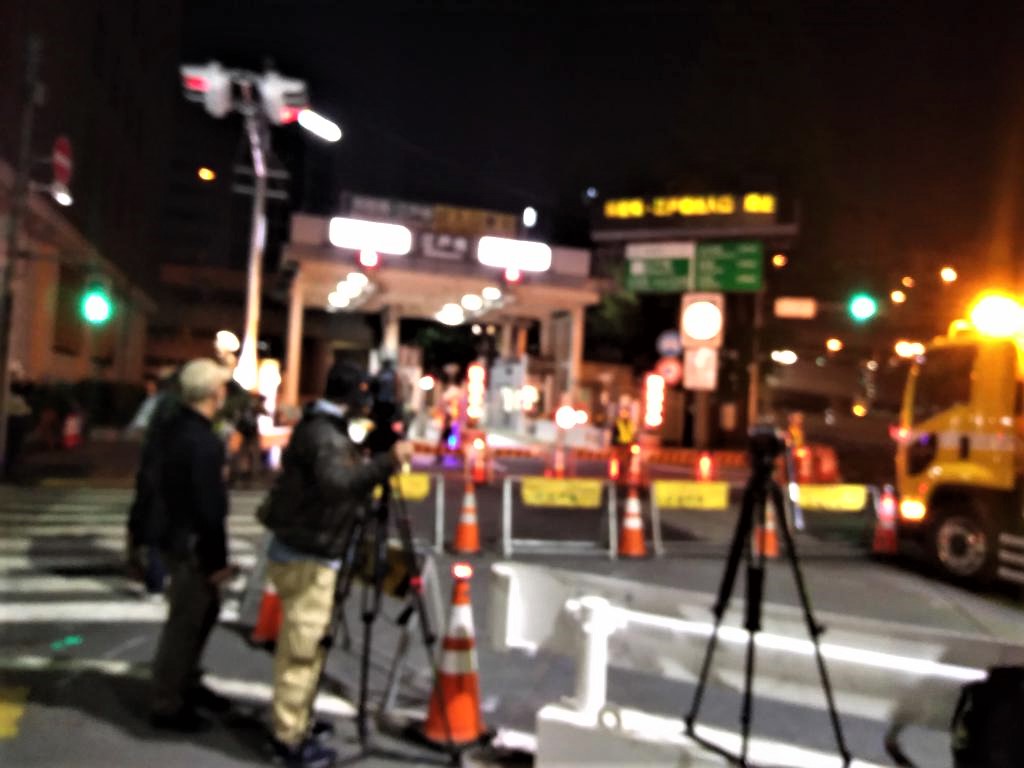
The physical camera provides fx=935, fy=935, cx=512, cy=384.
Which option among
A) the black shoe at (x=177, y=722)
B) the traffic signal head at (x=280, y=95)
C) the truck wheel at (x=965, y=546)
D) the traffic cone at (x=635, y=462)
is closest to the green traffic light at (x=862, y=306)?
the traffic cone at (x=635, y=462)

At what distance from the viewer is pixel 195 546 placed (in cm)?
493

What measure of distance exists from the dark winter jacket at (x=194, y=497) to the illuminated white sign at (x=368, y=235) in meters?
16.7

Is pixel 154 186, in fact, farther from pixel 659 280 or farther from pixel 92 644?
pixel 92 644

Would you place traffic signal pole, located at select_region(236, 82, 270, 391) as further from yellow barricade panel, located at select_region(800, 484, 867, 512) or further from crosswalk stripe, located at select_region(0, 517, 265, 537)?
yellow barricade panel, located at select_region(800, 484, 867, 512)

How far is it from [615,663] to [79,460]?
16.9 m

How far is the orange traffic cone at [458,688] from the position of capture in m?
4.77

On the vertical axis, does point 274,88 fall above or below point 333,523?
above

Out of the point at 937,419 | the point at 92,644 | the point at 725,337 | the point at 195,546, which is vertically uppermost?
the point at 725,337

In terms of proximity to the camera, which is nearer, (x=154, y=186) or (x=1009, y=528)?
(x=1009, y=528)

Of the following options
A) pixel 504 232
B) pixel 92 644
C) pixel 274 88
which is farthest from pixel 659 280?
pixel 92 644

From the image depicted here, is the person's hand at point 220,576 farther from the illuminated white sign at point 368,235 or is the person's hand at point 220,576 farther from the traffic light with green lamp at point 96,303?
the illuminated white sign at point 368,235

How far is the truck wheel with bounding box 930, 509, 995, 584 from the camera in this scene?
9734 millimetres

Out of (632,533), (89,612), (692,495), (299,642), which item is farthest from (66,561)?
(692,495)

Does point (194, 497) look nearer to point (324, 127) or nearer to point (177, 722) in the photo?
point (177, 722)
